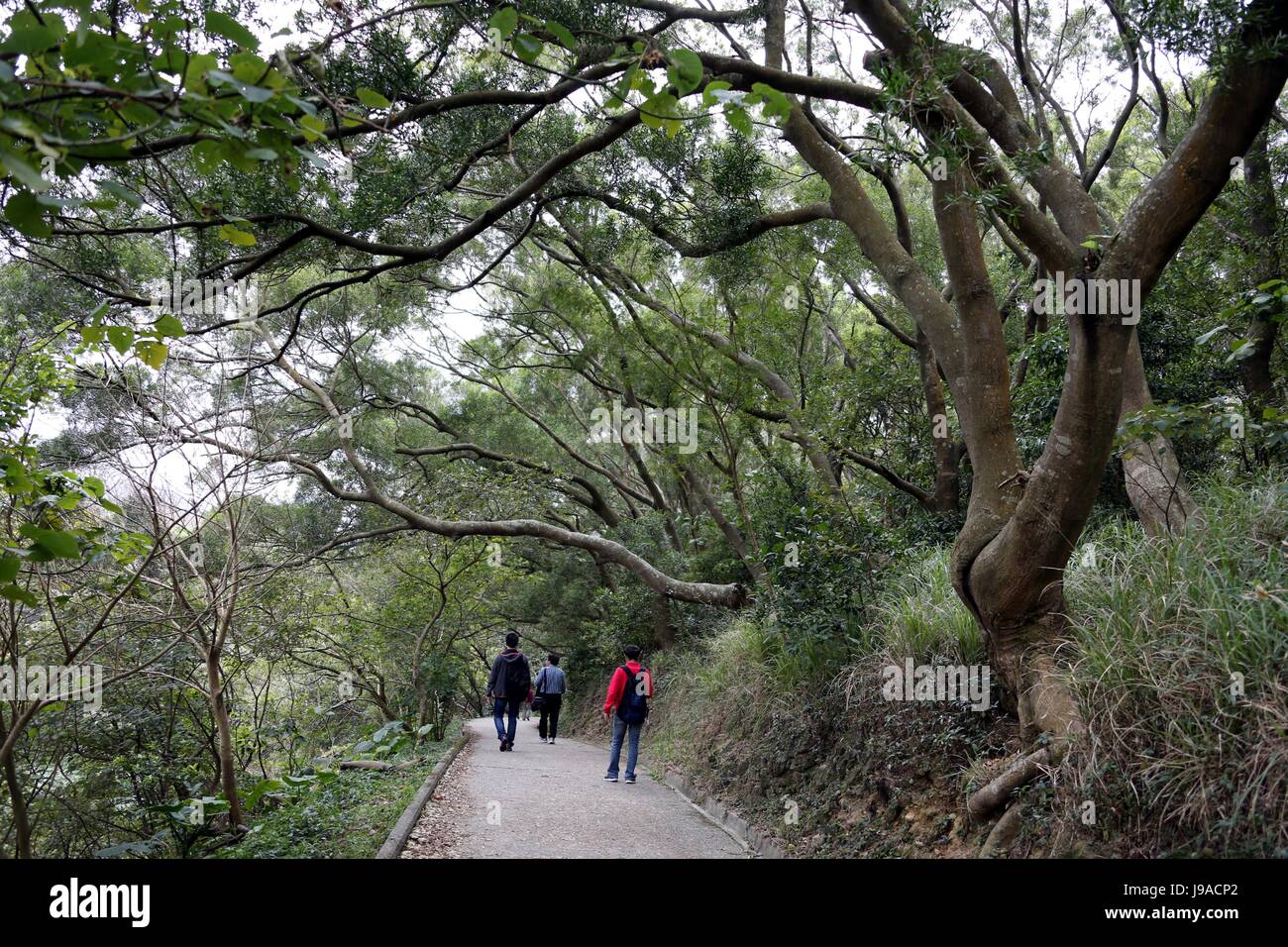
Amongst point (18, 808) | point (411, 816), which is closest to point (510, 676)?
point (411, 816)

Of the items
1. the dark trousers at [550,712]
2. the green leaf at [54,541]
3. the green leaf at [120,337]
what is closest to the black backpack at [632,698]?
the dark trousers at [550,712]

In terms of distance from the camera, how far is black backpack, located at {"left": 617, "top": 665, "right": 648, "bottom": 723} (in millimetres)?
9703

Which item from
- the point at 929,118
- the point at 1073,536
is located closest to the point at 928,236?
the point at 929,118

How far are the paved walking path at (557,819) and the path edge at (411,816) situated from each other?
0.27 ft

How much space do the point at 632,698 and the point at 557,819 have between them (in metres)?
2.53

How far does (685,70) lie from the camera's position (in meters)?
2.34

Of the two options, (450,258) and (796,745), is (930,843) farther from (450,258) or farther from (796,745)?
(450,258)

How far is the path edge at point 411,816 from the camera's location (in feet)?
19.7

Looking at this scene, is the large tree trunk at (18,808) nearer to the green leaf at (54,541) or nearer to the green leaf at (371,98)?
the green leaf at (54,541)

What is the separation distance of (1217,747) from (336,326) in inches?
580

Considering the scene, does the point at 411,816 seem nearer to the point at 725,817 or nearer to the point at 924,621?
the point at 725,817

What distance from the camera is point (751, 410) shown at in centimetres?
1068
